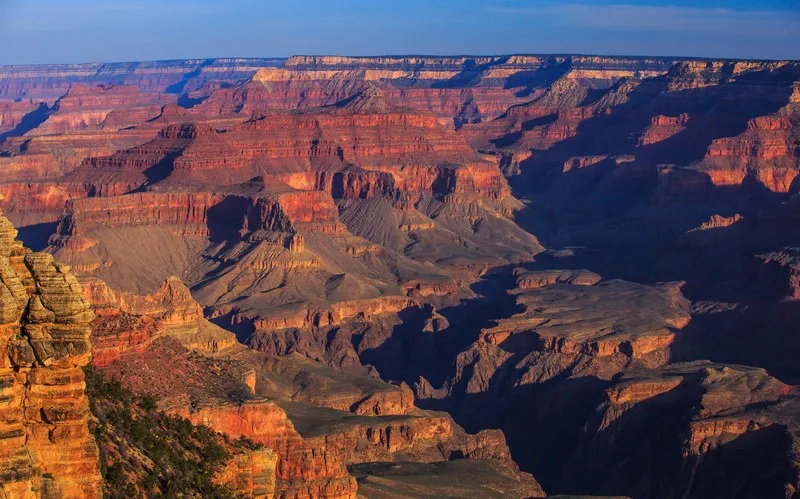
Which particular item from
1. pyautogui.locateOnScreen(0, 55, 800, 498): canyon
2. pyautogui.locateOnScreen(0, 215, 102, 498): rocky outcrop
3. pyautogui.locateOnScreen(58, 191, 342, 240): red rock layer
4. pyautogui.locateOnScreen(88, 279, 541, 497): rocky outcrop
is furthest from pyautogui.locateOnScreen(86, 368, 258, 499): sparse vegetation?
pyautogui.locateOnScreen(58, 191, 342, 240): red rock layer

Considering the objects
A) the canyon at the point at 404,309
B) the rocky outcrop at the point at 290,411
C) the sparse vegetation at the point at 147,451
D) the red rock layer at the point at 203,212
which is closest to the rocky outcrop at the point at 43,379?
the canyon at the point at 404,309

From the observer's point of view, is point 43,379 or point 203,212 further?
point 203,212

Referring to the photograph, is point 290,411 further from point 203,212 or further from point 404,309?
point 203,212

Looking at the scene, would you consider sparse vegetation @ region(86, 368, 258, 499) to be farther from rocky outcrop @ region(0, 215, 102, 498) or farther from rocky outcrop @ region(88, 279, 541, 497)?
rocky outcrop @ region(0, 215, 102, 498)

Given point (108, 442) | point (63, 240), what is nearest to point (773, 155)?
point (63, 240)

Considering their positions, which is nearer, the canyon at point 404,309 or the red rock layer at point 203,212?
the canyon at point 404,309

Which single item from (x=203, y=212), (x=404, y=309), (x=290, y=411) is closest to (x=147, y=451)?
(x=290, y=411)

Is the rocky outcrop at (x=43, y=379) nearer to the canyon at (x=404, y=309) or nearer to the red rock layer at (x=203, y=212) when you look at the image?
the canyon at (x=404, y=309)
